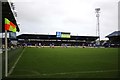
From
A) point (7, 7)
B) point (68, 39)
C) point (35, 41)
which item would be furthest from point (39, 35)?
point (7, 7)

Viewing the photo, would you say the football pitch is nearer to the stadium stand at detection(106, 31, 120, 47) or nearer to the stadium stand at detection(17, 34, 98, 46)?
the stadium stand at detection(106, 31, 120, 47)

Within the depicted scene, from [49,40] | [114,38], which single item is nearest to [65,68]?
[49,40]

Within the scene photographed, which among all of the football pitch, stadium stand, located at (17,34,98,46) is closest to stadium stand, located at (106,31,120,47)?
stadium stand, located at (17,34,98,46)

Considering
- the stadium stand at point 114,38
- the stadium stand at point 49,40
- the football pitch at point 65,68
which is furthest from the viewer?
the stadium stand at point 49,40

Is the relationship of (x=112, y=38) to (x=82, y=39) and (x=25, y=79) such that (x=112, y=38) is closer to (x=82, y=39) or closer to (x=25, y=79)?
(x=82, y=39)

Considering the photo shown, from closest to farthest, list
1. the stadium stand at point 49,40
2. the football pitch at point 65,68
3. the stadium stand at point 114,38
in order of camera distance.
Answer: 1. the football pitch at point 65,68
2. the stadium stand at point 114,38
3. the stadium stand at point 49,40

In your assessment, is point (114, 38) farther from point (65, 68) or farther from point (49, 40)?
point (65, 68)

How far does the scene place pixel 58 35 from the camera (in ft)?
320

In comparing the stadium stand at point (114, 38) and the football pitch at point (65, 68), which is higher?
the stadium stand at point (114, 38)

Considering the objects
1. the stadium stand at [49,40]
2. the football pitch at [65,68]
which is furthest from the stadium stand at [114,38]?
the football pitch at [65,68]

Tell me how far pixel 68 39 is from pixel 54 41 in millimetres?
6311

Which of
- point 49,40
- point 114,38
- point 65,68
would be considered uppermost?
point 114,38

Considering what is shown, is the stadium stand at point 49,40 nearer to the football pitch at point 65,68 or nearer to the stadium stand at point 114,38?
the stadium stand at point 114,38

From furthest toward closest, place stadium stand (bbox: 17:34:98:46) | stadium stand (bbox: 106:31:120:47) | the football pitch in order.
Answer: stadium stand (bbox: 17:34:98:46) → stadium stand (bbox: 106:31:120:47) → the football pitch
